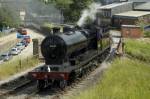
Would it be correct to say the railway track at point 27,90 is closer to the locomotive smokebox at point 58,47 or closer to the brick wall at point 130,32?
the locomotive smokebox at point 58,47

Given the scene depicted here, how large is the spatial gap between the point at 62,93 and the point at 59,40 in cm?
334

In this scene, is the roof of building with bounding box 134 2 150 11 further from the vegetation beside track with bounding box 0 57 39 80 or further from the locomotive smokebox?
the locomotive smokebox

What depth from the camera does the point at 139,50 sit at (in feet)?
142

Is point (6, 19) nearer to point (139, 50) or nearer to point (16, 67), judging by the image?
point (139, 50)

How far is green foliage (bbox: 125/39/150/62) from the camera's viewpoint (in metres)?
39.9

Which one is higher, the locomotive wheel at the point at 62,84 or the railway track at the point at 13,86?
the locomotive wheel at the point at 62,84

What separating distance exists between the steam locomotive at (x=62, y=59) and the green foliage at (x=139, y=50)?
14346 mm

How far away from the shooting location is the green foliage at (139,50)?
39881 millimetres

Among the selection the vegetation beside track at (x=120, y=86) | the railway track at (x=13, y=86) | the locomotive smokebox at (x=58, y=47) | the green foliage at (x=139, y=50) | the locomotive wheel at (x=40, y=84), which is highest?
the locomotive smokebox at (x=58, y=47)

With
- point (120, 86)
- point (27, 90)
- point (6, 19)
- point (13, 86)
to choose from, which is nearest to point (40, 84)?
point (27, 90)

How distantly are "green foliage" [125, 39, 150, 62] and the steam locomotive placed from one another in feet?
47.1

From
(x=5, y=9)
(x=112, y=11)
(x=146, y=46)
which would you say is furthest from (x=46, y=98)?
(x=5, y=9)

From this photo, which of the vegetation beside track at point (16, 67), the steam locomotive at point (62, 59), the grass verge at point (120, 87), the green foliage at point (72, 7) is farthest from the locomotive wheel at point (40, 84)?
the green foliage at point (72, 7)

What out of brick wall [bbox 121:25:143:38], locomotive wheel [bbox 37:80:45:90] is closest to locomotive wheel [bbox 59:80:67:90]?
locomotive wheel [bbox 37:80:45:90]
